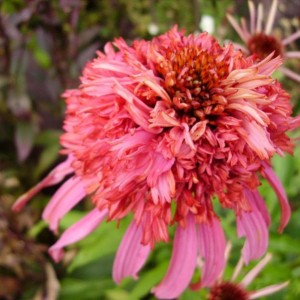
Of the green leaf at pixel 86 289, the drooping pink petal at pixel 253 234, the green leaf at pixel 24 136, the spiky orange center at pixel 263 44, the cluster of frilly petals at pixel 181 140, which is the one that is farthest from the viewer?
the green leaf at pixel 24 136

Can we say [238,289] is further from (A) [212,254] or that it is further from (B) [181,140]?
(B) [181,140]

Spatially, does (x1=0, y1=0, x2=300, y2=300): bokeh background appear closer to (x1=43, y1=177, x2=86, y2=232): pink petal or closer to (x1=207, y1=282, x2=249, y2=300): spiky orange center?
(x1=207, y1=282, x2=249, y2=300): spiky orange center

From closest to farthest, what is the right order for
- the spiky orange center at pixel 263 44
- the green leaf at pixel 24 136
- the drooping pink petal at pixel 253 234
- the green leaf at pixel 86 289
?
the drooping pink petal at pixel 253 234, the spiky orange center at pixel 263 44, the green leaf at pixel 86 289, the green leaf at pixel 24 136

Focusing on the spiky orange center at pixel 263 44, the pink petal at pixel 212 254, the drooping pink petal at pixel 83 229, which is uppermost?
the spiky orange center at pixel 263 44

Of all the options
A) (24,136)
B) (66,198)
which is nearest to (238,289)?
(66,198)

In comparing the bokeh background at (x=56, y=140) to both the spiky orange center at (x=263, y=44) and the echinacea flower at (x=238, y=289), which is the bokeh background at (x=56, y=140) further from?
the spiky orange center at (x=263, y=44)

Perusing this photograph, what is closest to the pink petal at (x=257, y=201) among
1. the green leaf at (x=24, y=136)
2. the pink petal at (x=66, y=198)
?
the pink petal at (x=66, y=198)

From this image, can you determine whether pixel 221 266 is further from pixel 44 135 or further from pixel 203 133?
pixel 44 135
